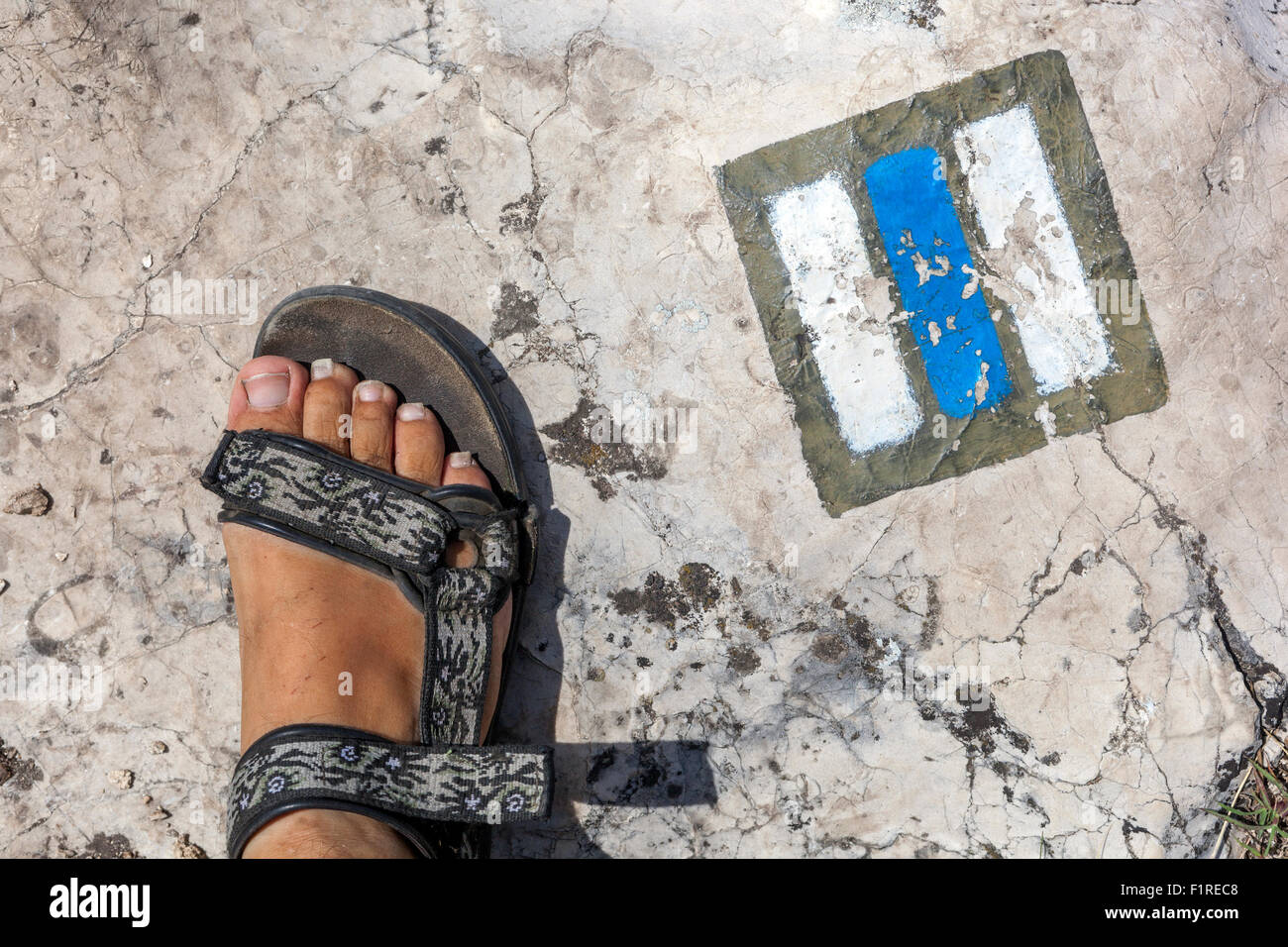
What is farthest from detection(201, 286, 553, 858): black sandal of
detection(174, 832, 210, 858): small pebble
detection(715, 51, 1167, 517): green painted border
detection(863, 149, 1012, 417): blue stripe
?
detection(863, 149, 1012, 417): blue stripe

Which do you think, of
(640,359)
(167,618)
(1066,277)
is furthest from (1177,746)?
(167,618)

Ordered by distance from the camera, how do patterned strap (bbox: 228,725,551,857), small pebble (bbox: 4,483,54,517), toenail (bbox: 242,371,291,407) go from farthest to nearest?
small pebble (bbox: 4,483,54,517), toenail (bbox: 242,371,291,407), patterned strap (bbox: 228,725,551,857)

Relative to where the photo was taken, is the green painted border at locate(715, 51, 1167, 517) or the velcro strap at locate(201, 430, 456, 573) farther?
the green painted border at locate(715, 51, 1167, 517)

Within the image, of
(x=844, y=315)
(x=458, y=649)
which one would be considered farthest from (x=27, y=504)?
(x=844, y=315)

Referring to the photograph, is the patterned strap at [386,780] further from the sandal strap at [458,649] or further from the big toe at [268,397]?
the big toe at [268,397]

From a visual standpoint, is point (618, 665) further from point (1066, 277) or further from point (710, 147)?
point (1066, 277)

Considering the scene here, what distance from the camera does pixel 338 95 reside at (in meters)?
2.12

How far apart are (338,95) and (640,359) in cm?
101

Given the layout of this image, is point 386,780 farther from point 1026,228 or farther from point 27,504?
point 1026,228

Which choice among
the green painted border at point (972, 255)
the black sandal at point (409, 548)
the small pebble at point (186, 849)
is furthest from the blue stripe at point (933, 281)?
the small pebble at point (186, 849)

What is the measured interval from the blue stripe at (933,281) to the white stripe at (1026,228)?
3.3 inches

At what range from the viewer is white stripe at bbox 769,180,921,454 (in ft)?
6.80

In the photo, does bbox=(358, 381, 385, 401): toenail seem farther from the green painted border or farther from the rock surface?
A: the green painted border

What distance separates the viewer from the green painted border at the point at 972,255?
205 cm
